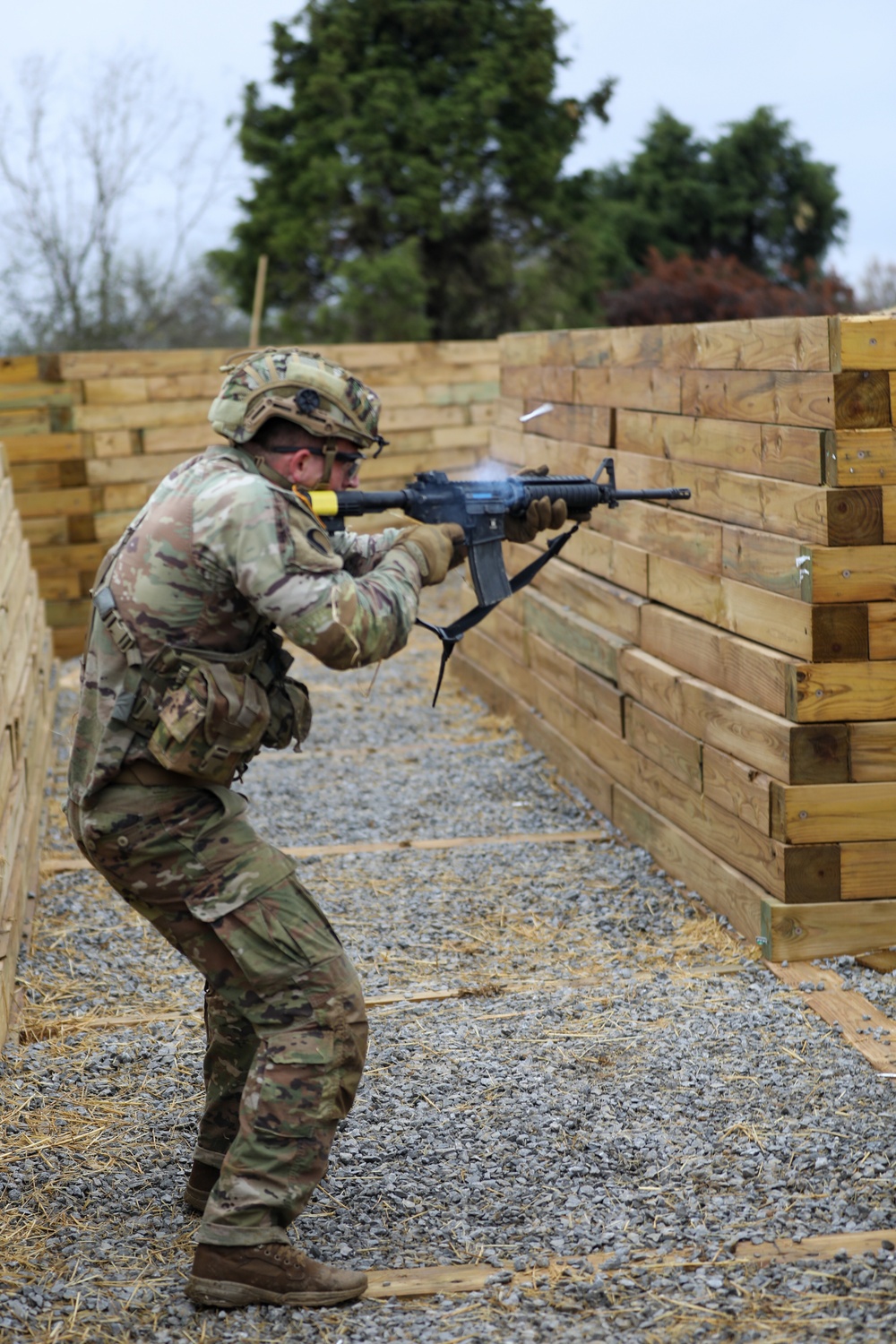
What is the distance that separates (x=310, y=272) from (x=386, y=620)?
2342cm

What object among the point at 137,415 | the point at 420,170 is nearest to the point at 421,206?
the point at 420,170

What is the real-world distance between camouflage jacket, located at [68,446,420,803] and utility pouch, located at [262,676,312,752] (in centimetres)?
16

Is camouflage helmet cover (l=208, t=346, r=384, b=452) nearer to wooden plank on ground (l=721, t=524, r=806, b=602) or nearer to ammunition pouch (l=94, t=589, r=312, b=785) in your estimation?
ammunition pouch (l=94, t=589, r=312, b=785)

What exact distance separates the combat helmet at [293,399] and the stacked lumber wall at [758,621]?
2004 millimetres

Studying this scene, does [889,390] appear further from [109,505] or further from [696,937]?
[109,505]

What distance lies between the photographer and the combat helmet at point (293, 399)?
325 centimetres

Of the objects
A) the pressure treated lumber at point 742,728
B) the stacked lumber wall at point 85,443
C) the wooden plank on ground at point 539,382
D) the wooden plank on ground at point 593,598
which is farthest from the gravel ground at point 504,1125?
the stacked lumber wall at point 85,443

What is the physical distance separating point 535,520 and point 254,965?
4.97 ft

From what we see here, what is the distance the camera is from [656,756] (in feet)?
20.4

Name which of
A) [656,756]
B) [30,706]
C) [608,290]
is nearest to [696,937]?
[656,756]

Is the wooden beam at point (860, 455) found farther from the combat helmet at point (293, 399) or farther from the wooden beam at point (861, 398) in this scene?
the combat helmet at point (293, 399)

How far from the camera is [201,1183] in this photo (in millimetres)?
3600

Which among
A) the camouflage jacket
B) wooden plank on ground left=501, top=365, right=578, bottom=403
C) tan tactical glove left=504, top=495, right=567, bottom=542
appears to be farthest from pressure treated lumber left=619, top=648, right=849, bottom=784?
the camouflage jacket

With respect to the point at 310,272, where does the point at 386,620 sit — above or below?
below
